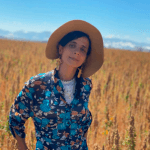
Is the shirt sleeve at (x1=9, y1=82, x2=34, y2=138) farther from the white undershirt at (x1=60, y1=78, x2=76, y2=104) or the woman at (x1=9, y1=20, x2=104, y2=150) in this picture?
the white undershirt at (x1=60, y1=78, x2=76, y2=104)

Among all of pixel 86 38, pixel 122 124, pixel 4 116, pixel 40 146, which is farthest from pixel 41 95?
pixel 122 124

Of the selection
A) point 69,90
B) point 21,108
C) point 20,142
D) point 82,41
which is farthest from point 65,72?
point 20,142

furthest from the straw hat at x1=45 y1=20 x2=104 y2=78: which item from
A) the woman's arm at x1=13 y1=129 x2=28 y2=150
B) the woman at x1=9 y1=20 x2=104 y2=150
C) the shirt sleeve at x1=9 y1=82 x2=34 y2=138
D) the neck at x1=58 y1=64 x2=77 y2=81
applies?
the woman's arm at x1=13 y1=129 x2=28 y2=150

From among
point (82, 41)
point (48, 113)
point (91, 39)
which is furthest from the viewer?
Answer: point (91, 39)

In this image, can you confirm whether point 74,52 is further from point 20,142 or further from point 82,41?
point 20,142

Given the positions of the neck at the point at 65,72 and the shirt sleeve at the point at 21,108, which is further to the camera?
the neck at the point at 65,72

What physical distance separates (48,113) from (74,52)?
46 centimetres

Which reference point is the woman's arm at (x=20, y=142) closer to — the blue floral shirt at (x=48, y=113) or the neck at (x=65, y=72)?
the blue floral shirt at (x=48, y=113)

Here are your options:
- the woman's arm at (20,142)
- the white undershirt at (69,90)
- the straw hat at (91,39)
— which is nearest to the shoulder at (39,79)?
the white undershirt at (69,90)

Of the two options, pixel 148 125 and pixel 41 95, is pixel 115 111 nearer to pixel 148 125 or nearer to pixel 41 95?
pixel 148 125

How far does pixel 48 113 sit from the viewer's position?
1.03 metres

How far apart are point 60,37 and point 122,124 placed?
6.42ft

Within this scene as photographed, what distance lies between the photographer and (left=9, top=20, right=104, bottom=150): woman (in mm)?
1048

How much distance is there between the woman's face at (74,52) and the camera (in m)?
1.11
